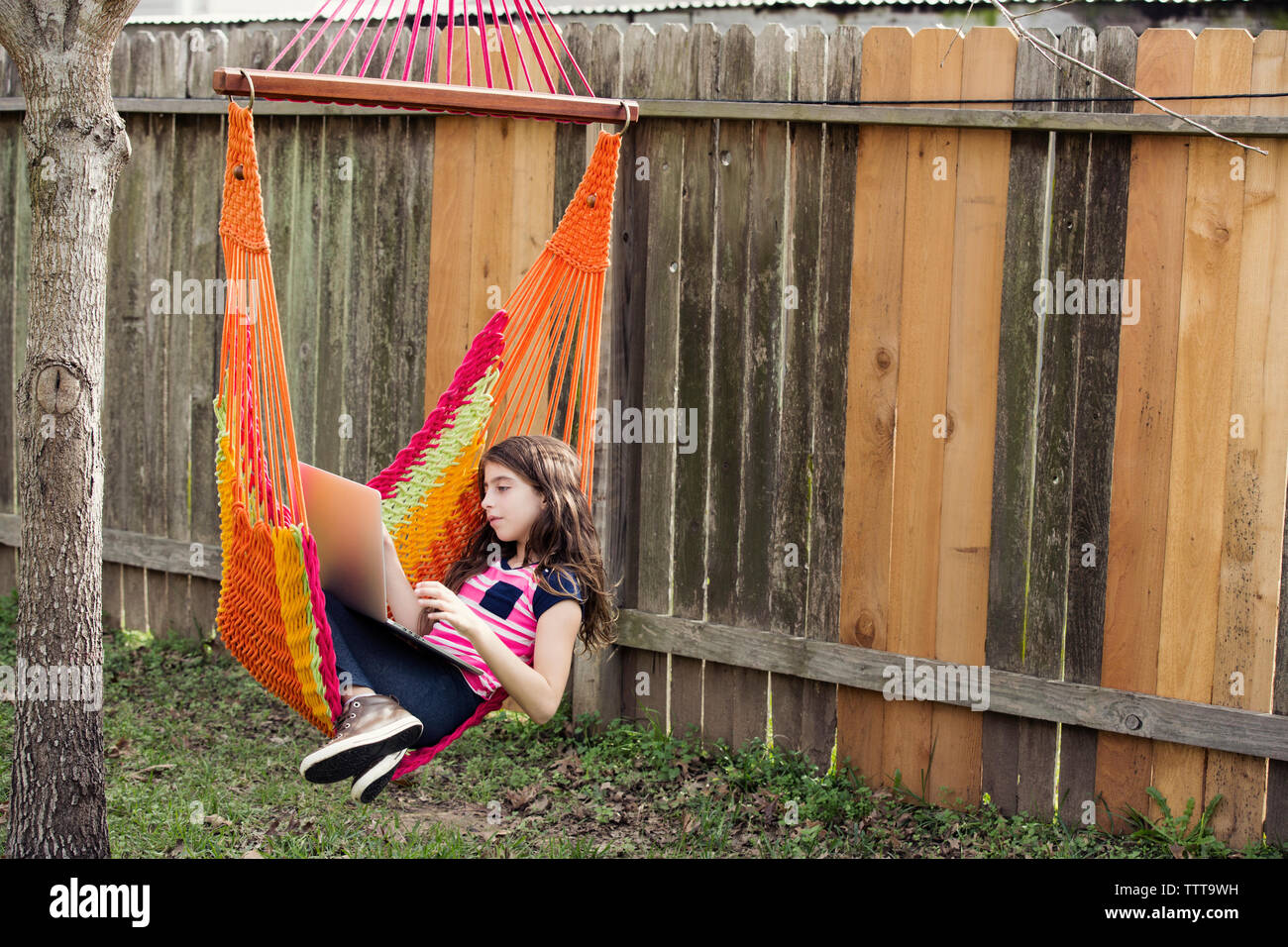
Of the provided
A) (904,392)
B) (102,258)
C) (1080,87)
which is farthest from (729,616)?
(102,258)

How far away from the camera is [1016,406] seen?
2.86 metres

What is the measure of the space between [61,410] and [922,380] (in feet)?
5.99

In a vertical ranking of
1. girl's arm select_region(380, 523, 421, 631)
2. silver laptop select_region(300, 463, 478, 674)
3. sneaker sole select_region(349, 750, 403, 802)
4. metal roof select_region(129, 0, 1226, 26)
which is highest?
metal roof select_region(129, 0, 1226, 26)

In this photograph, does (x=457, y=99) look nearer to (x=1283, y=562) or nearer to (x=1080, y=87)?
(x=1080, y=87)

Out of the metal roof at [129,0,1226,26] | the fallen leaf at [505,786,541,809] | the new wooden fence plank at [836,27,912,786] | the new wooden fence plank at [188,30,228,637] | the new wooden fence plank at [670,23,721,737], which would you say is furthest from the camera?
the metal roof at [129,0,1226,26]

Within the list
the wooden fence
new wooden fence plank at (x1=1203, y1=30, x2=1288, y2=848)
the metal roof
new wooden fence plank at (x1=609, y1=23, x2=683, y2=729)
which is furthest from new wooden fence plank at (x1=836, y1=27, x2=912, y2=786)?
the metal roof

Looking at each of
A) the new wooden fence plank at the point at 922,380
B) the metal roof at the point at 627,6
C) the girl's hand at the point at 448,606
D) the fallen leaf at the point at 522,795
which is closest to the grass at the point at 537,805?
the fallen leaf at the point at 522,795

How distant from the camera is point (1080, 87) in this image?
9.01 ft

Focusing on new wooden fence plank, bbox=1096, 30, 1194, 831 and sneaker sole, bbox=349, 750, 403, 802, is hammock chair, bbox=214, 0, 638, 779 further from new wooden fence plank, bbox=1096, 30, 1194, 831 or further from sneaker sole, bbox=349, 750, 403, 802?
new wooden fence plank, bbox=1096, 30, 1194, 831

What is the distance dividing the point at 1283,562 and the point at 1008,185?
3.27 feet

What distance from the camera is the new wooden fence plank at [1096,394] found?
2729 millimetres

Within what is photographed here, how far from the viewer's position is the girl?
2041mm

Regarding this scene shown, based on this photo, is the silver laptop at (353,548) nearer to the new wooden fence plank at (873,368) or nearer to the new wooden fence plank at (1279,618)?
the new wooden fence plank at (873,368)

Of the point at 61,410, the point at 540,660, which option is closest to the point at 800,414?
the point at 540,660
